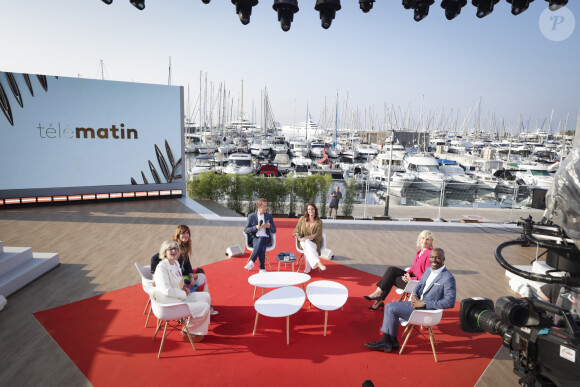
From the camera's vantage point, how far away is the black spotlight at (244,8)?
4613 millimetres

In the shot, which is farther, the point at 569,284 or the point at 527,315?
the point at 527,315

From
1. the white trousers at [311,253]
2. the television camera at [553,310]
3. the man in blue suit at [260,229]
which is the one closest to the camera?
the television camera at [553,310]

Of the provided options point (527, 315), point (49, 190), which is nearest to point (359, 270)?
point (527, 315)

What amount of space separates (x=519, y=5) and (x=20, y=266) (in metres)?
7.74

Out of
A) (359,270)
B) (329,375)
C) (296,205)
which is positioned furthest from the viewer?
(296,205)

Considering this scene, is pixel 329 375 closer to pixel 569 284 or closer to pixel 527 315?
A: pixel 527 315

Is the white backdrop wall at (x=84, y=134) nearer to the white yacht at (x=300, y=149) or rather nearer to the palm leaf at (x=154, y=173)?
the palm leaf at (x=154, y=173)

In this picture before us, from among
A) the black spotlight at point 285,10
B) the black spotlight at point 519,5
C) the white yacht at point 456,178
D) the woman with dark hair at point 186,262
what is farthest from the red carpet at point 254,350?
the white yacht at point 456,178

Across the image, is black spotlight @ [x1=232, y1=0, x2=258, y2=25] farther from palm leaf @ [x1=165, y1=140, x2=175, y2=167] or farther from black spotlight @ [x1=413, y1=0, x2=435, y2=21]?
palm leaf @ [x1=165, y1=140, x2=175, y2=167]

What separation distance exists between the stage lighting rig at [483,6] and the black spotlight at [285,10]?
8.07 feet

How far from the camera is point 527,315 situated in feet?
6.07

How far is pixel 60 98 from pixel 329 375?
10.3 meters

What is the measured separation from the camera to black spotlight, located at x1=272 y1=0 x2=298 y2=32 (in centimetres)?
443

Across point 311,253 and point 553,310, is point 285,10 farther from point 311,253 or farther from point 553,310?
point 553,310
